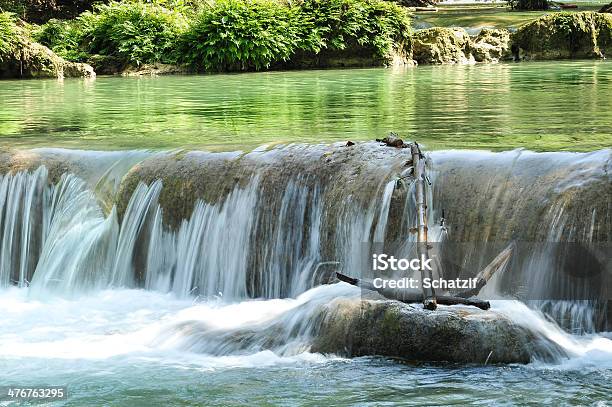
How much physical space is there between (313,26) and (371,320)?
76.2 feet

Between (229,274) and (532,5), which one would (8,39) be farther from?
(532,5)

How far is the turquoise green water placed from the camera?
9.57 meters

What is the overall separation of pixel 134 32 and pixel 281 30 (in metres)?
4.35

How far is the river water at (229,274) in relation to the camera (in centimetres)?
523

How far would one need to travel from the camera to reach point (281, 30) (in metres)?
27.5

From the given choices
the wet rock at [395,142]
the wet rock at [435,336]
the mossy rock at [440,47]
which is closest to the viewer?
the wet rock at [435,336]

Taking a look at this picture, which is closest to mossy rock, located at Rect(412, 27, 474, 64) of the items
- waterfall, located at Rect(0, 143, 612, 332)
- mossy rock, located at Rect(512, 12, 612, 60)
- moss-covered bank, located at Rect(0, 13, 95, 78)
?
→ mossy rock, located at Rect(512, 12, 612, 60)

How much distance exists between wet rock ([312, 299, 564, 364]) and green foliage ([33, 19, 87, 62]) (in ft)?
75.6

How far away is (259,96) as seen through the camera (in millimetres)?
17125

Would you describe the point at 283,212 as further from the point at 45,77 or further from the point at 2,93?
the point at 45,77

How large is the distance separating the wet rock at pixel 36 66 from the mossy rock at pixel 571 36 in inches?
542

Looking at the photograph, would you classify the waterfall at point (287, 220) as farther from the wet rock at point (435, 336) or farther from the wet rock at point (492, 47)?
the wet rock at point (492, 47)

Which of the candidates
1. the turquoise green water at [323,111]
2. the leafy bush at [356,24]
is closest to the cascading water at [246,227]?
the turquoise green water at [323,111]

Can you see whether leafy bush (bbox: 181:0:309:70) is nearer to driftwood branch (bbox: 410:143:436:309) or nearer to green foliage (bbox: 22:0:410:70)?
green foliage (bbox: 22:0:410:70)
